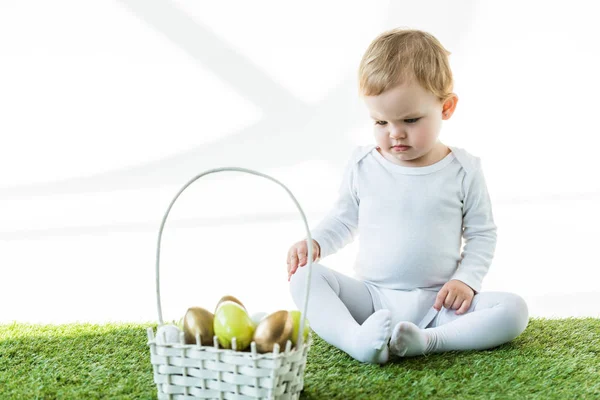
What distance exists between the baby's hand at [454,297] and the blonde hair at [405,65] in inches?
15.3

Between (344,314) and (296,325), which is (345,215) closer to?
(344,314)

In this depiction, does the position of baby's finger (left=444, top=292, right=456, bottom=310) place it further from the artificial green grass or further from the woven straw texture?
the woven straw texture

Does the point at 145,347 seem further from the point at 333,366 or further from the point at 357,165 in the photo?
the point at 357,165

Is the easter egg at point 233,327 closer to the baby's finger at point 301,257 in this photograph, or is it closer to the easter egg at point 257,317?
the easter egg at point 257,317

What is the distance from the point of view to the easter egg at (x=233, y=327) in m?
1.08

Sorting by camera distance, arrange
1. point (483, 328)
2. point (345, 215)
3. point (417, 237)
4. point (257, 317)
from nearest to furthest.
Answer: point (257, 317), point (483, 328), point (417, 237), point (345, 215)

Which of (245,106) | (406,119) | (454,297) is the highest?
(245,106)

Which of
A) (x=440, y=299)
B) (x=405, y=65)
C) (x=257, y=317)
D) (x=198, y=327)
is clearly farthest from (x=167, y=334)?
(x=405, y=65)

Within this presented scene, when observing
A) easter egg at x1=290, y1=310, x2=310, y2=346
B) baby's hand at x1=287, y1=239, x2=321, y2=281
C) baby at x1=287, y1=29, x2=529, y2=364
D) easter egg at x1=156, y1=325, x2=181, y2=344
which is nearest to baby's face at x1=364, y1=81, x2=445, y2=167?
baby at x1=287, y1=29, x2=529, y2=364

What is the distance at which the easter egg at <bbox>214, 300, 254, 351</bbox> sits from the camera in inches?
42.7

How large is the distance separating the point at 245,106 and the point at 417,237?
1848mm

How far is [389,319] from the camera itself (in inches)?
50.3

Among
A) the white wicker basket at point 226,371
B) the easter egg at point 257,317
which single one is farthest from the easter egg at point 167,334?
the easter egg at point 257,317

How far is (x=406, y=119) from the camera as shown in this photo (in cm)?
148
